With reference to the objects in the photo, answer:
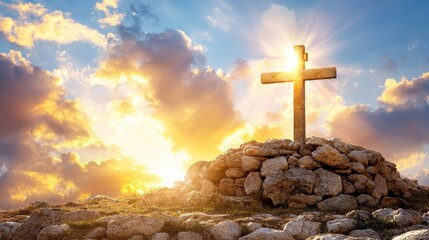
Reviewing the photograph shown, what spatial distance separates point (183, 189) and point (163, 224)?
935 centimetres

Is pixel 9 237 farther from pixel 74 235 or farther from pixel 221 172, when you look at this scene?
pixel 221 172

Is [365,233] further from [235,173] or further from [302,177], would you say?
[235,173]

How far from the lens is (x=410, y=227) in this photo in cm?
1200

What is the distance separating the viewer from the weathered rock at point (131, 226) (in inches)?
485

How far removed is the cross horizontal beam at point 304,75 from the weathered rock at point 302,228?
39.5 feet

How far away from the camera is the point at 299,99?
2347cm

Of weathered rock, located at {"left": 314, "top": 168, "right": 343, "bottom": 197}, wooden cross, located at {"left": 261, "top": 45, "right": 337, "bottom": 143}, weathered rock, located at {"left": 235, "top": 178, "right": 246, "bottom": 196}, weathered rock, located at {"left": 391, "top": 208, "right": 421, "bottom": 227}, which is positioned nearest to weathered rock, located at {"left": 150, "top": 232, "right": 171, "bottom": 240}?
weathered rock, located at {"left": 391, "top": 208, "right": 421, "bottom": 227}

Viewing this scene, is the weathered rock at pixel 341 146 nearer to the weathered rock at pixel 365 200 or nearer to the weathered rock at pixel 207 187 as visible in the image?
the weathered rock at pixel 365 200

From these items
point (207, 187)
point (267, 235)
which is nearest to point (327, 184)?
point (207, 187)

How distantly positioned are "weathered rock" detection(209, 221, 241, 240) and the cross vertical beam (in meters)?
11.2

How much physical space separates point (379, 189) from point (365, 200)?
1.80 m

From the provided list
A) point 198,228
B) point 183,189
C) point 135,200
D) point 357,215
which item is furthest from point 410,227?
point 135,200

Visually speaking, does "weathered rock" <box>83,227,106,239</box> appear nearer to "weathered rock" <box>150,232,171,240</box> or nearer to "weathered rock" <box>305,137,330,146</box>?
"weathered rock" <box>150,232,171,240</box>

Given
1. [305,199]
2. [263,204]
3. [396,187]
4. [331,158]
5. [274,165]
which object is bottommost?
[263,204]
